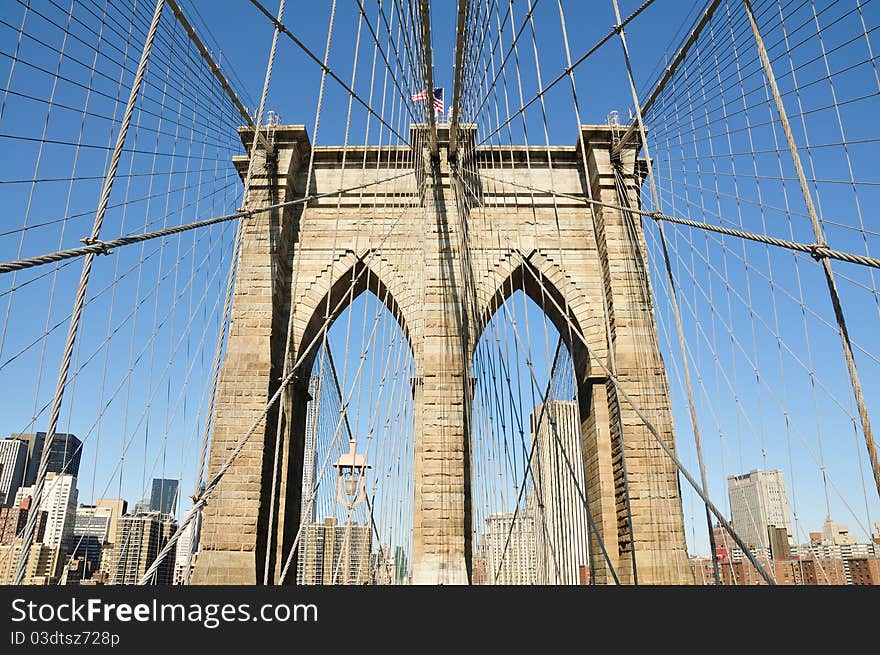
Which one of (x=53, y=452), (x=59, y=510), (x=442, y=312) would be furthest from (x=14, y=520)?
(x=442, y=312)

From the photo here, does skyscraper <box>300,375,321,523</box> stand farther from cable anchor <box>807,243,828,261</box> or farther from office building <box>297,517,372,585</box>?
cable anchor <box>807,243,828,261</box>

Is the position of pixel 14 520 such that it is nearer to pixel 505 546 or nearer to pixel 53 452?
pixel 53 452

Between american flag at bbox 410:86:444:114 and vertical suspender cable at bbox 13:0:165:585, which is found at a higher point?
american flag at bbox 410:86:444:114

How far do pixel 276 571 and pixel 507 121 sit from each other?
302 inches

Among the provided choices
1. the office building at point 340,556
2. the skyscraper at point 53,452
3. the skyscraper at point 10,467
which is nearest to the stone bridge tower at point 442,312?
the office building at point 340,556

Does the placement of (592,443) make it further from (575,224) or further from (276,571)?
(276,571)

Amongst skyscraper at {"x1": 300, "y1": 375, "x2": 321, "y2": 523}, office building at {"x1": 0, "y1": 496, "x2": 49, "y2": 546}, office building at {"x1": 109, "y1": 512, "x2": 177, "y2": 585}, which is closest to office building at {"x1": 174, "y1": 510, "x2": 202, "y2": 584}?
office building at {"x1": 109, "y1": 512, "x2": 177, "y2": 585}

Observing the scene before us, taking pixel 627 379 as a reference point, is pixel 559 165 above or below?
above

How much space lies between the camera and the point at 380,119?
33.6 ft

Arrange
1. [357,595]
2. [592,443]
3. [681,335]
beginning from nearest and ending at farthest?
[357,595]
[681,335]
[592,443]

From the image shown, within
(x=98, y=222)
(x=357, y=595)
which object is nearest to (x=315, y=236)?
(x=98, y=222)

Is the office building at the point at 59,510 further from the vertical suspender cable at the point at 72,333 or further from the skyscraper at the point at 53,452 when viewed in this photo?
the vertical suspender cable at the point at 72,333

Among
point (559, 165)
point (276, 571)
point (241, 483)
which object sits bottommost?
point (276, 571)

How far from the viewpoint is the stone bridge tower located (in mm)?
9805
